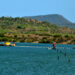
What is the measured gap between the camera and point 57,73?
6075 centimetres

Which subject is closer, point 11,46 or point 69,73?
point 69,73

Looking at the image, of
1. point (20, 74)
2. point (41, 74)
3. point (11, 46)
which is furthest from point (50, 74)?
point (11, 46)

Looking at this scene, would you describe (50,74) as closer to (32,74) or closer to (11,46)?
(32,74)

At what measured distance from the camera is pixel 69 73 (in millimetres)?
61094

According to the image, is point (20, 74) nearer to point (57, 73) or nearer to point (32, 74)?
point (32, 74)

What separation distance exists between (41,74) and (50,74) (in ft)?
6.19

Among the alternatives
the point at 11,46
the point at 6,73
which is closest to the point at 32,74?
the point at 6,73

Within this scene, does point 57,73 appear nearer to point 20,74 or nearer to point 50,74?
point 50,74

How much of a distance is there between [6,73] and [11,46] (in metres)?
135

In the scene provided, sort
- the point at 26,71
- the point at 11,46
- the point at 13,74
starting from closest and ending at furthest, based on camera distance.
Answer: the point at 13,74 → the point at 26,71 → the point at 11,46

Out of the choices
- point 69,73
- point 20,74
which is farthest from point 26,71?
point 69,73

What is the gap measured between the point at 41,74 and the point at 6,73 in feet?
23.3

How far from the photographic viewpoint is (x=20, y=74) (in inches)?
2290

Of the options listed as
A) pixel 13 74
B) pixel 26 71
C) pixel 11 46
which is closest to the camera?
pixel 13 74
